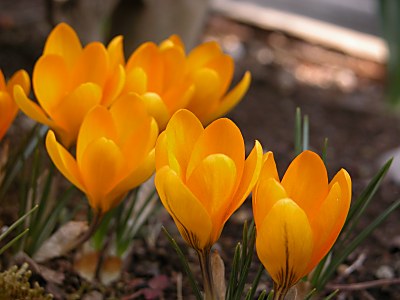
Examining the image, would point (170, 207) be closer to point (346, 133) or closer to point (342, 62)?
Result: point (346, 133)

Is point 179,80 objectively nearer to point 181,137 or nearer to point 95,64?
point 95,64

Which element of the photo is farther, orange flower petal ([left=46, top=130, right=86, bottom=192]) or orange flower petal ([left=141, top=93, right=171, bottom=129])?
orange flower petal ([left=141, top=93, right=171, bottom=129])

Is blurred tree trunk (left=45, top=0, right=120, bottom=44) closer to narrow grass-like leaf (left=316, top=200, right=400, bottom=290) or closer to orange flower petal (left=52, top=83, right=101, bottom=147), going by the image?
orange flower petal (left=52, top=83, right=101, bottom=147)

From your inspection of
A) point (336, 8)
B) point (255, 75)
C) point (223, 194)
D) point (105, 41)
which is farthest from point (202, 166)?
point (336, 8)

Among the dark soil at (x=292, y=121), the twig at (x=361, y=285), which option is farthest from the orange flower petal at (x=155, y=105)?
the twig at (x=361, y=285)

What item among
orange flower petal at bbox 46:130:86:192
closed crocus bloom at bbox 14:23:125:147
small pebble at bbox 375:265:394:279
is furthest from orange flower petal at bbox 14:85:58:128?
small pebble at bbox 375:265:394:279

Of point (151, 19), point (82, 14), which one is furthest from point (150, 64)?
point (151, 19)
